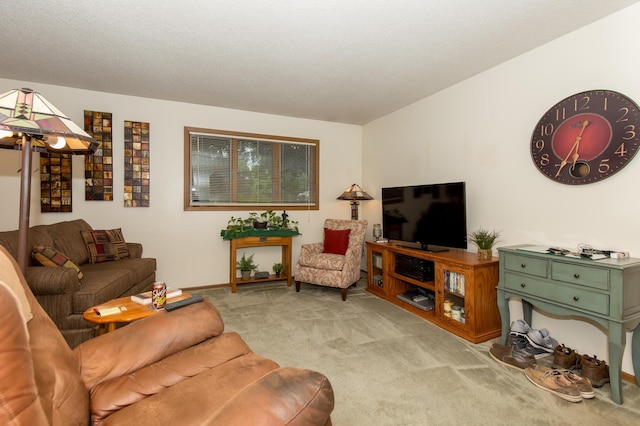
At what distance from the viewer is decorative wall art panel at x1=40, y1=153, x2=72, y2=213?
3.53m

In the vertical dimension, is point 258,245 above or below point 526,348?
above

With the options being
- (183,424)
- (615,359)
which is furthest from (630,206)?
(183,424)

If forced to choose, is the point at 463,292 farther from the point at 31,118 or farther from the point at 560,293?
the point at 31,118

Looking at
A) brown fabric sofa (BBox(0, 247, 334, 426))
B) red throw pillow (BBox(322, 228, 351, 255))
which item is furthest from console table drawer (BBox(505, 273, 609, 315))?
red throw pillow (BBox(322, 228, 351, 255))

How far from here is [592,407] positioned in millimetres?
1801

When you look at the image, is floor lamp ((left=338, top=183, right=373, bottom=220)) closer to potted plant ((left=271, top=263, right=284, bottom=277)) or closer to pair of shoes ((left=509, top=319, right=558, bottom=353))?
potted plant ((left=271, top=263, right=284, bottom=277))

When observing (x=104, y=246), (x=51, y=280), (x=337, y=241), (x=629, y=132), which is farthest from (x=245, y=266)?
(x=629, y=132)

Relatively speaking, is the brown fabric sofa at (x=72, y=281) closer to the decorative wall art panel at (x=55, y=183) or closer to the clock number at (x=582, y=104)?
the decorative wall art panel at (x=55, y=183)

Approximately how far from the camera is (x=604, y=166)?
2217mm

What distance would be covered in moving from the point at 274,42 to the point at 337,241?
8.22 ft

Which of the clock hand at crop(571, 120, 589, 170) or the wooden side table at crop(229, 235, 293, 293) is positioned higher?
the clock hand at crop(571, 120, 589, 170)

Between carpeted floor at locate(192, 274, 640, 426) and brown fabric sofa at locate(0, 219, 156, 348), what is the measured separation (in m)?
1.03

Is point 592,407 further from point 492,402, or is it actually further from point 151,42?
point 151,42

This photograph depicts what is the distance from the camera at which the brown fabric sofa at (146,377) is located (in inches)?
23.9
